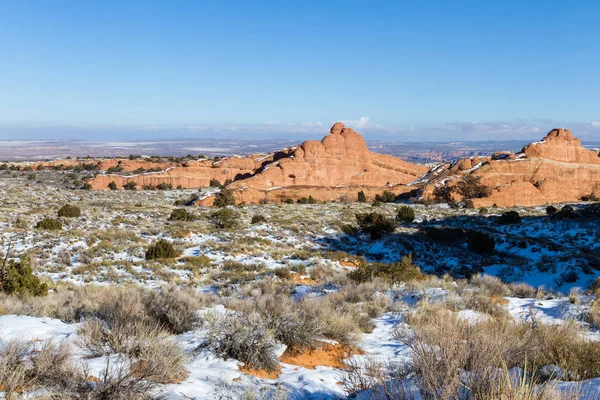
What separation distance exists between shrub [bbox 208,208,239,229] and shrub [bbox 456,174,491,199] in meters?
30.9

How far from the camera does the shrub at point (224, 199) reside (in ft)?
109

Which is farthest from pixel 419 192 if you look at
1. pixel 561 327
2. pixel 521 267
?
pixel 561 327

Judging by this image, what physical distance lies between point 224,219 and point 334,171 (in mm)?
39751

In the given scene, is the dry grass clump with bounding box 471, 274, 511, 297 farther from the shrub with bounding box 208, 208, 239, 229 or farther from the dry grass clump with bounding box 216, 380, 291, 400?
the shrub with bounding box 208, 208, 239, 229

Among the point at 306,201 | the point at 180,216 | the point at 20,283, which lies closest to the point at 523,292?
the point at 20,283

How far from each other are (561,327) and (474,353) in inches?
95.2

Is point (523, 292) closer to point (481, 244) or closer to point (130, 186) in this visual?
point (481, 244)

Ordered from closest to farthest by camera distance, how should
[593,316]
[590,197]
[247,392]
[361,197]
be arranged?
[247,392]
[593,316]
[361,197]
[590,197]

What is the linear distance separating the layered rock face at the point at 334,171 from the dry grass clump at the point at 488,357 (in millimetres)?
41425

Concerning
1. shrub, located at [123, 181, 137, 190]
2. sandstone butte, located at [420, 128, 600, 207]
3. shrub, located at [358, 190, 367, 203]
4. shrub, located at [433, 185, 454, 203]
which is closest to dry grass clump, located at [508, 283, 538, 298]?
sandstone butte, located at [420, 128, 600, 207]

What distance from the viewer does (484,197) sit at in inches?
1700

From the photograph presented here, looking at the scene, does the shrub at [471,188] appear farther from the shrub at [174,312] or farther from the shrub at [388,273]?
the shrub at [174,312]

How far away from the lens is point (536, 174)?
160 ft

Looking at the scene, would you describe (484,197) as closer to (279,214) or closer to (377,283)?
(279,214)
